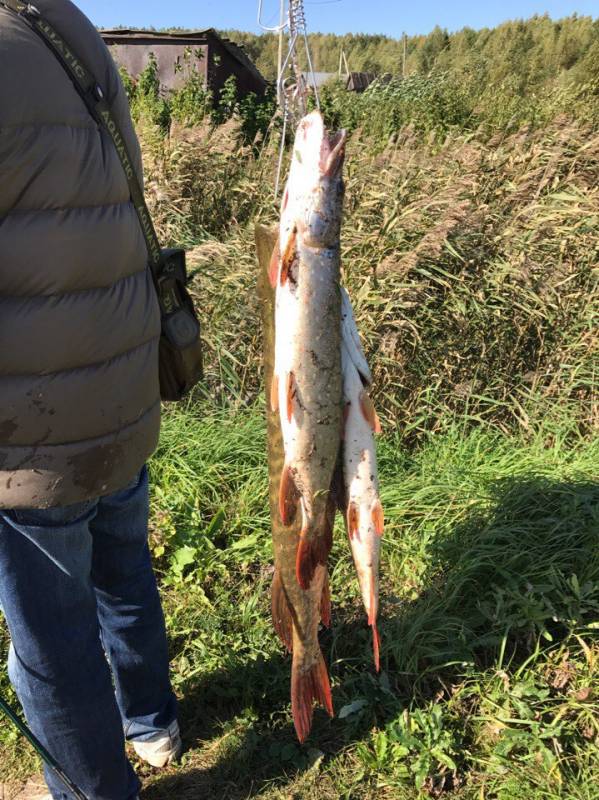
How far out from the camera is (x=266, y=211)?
501cm

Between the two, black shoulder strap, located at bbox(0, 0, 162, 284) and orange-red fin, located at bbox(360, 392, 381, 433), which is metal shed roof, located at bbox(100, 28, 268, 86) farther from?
orange-red fin, located at bbox(360, 392, 381, 433)

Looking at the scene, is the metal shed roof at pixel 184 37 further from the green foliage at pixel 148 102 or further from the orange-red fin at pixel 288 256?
the orange-red fin at pixel 288 256

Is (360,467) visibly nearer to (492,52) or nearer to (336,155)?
(336,155)

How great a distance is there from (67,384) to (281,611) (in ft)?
3.14

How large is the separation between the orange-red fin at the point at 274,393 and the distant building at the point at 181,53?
1121cm

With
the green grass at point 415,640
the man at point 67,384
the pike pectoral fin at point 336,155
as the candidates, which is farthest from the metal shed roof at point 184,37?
the pike pectoral fin at point 336,155

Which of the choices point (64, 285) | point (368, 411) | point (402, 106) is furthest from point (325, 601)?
point (402, 106)

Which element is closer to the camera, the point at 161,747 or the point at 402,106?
the point at 161,747

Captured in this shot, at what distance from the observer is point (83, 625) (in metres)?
1.84

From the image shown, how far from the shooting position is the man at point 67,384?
1.45 meters

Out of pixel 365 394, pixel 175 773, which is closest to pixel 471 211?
pixel 365 394

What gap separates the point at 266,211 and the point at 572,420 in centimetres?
260

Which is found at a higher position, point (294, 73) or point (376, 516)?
point (294, 73)

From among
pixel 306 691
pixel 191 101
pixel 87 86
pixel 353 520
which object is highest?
pixel 191 101
